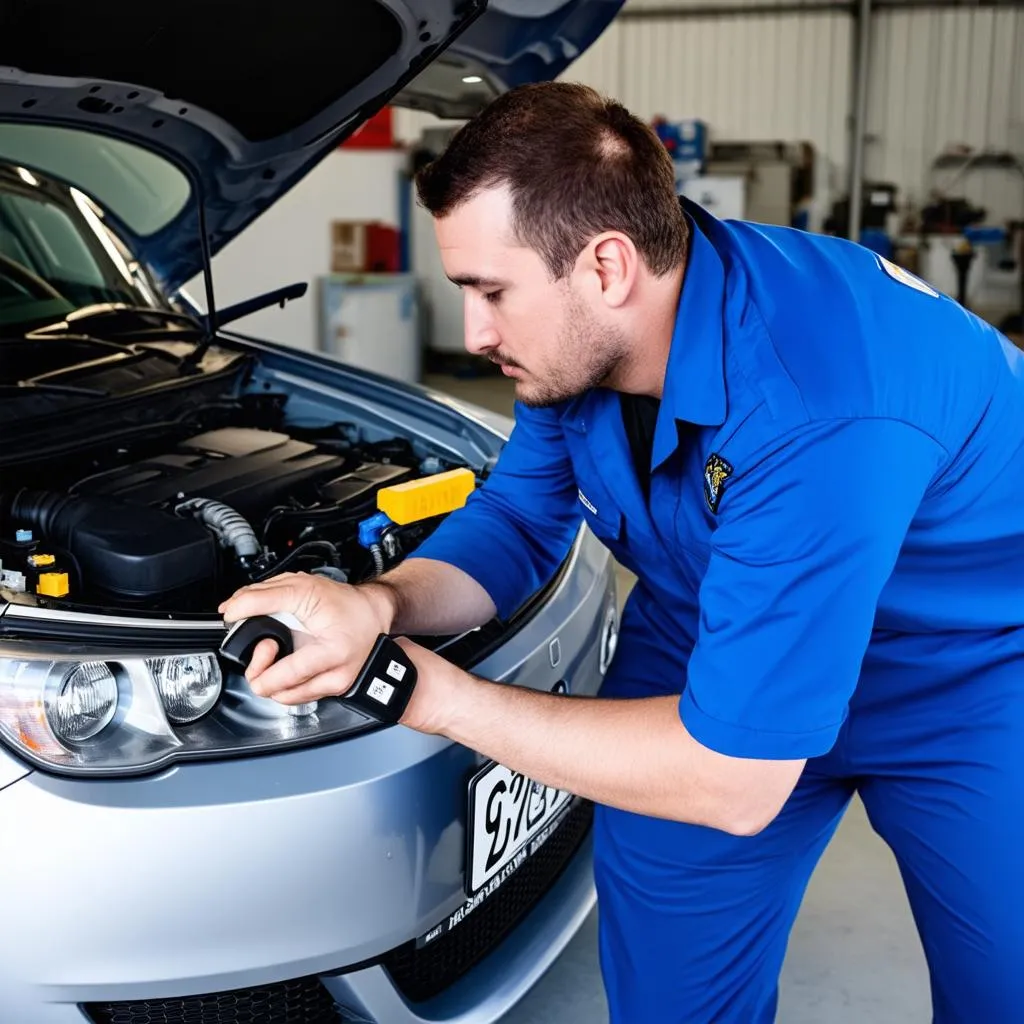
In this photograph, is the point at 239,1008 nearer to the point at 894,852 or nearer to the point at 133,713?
the point at 133,713

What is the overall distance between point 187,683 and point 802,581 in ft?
2.15

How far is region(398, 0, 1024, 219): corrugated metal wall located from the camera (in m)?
9.56

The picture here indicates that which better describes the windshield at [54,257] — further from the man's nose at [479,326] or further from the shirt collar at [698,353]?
the shirt collar at [698,353]

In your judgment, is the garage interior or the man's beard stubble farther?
the garage interior

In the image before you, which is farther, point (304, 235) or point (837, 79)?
point (837, 79)

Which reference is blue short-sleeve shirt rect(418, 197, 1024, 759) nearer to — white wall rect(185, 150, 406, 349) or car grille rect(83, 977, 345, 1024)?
car grille rect(83, 977, 345, 1024)

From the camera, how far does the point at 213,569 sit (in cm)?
148

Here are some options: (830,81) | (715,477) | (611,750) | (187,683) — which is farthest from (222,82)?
(830,81)

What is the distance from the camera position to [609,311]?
44.6 inches

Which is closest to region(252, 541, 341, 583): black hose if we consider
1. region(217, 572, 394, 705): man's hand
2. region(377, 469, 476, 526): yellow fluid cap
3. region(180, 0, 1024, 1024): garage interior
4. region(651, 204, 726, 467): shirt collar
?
region(377, 469, 476, 526): yellow fluid cap

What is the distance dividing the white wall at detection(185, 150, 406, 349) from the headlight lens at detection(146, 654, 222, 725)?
5.04m

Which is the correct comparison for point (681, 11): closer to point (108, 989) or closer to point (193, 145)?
point (193, 145)

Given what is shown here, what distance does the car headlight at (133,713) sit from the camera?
1144mm

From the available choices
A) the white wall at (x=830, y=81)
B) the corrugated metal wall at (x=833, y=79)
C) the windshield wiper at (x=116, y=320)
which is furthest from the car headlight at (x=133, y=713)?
the corrugated metal wall at (x=833, y=79)
